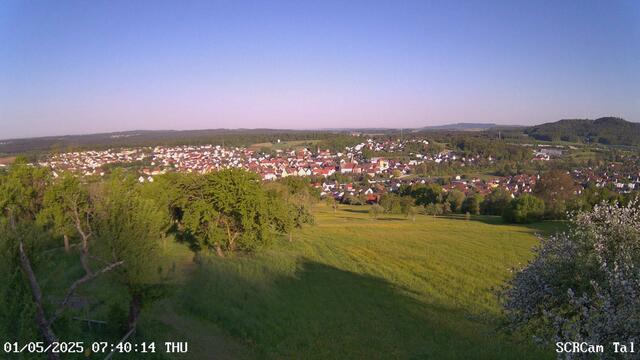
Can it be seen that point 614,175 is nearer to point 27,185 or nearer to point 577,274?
point 577,274

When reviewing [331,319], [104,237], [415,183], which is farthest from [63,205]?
[415,183]

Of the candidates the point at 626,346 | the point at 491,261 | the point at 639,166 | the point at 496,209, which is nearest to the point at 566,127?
the point at 639,166

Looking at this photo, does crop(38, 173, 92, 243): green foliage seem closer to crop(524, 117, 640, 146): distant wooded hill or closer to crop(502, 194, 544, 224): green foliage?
crop(502, 194, 544, 224): green foliage

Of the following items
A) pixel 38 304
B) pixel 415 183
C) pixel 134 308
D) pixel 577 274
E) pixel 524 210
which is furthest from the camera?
pixel 415 183

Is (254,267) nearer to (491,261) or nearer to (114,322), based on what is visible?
(114,322)

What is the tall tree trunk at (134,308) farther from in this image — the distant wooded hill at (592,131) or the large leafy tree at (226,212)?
the distant wooded hill at (592,131)

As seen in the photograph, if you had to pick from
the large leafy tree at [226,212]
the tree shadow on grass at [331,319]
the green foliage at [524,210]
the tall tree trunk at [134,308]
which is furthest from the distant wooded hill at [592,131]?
the tall tree trunk at [134,308]
